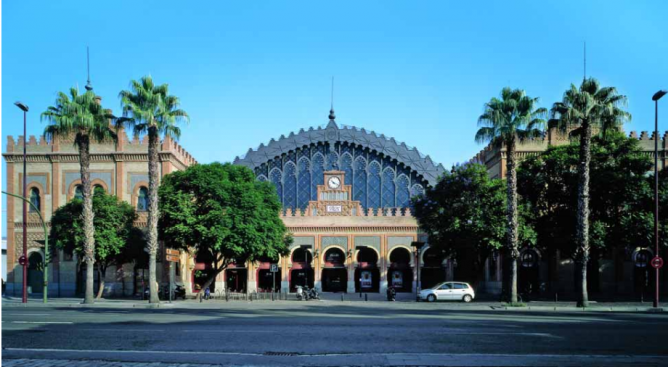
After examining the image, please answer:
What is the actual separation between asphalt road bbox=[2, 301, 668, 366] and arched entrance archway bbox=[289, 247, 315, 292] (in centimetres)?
3672

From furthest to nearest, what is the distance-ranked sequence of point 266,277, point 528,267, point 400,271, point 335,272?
1. point 335,272
2. point 400,271
3. point 266,277
4. point 528,267

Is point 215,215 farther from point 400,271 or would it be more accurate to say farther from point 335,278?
point 400,271

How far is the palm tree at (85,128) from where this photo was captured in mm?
36812

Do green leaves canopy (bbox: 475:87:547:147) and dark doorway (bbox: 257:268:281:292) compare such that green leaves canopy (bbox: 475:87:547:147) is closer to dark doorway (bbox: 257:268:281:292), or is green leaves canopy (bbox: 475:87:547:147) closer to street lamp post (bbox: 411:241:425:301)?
street lamp post (bbox: 411:241:425:301)

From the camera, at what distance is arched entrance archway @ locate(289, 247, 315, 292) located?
59.5 m

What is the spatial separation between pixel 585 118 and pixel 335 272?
105 feet

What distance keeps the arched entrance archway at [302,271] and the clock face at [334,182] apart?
6648 mm

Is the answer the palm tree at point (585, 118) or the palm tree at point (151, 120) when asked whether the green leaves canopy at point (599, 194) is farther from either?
the palm tree at point (151, 120)

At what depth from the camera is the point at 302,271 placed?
5994cm

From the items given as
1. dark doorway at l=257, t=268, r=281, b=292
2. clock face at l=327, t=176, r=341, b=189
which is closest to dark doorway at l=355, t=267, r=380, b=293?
dark doorway at l=257, t=268, r=281, b=292

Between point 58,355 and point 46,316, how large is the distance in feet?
Result: 39.7

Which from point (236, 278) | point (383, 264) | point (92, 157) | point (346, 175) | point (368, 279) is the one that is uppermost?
point (92, 157)

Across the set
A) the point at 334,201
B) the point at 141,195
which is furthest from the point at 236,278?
the point at 141,195

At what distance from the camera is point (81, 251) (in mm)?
42750
